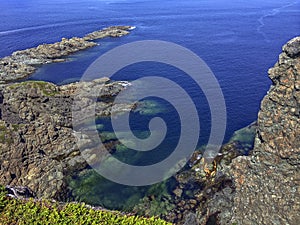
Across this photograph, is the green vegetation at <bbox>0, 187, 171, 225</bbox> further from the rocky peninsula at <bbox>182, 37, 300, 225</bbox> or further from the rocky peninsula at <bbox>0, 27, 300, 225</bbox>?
the rocky peninsula at <bbox>182, 37, 300, 225</bbox>

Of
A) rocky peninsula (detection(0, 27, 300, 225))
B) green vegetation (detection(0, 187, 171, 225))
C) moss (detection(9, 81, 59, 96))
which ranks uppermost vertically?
green vegetation (detection(0, 187, 171, 225))

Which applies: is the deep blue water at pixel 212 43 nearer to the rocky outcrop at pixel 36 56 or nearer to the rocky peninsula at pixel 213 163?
the rocky outcrop at pixel 36 56

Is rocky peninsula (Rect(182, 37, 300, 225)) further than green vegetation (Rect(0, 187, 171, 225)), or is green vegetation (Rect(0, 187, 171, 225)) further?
rocky peninsula (Rect(182, 37, 300, 225))

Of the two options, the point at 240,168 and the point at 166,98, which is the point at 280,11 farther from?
the point at 240,168

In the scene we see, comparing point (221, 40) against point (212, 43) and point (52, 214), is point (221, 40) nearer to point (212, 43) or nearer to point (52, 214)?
point (212, 43)

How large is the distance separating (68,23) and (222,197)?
563 ft

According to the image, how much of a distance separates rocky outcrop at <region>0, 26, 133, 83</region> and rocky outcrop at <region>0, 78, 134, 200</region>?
3363 centimetres

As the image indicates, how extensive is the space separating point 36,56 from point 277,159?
4337 inches

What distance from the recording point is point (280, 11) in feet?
648

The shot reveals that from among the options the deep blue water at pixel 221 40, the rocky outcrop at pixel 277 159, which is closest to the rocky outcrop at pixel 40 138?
the deep blue water at pixel 221 40

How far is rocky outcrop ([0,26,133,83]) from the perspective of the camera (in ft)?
357

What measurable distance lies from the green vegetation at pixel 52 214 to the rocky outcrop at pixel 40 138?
82.0 ft

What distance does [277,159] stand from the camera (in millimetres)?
44500

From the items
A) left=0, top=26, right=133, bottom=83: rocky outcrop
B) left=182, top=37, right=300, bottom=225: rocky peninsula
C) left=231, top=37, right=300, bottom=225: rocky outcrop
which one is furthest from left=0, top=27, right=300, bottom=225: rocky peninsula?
left=0, top=26, right=133, bottom=83: rocky outcrop
